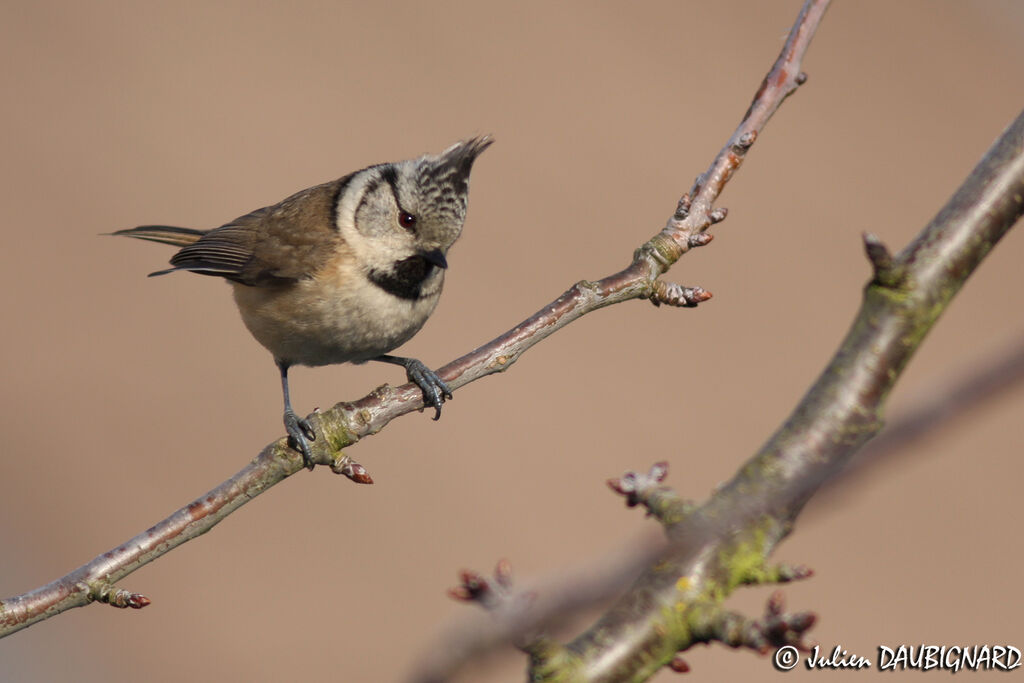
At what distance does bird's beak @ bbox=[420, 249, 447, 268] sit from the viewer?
437 centimetres

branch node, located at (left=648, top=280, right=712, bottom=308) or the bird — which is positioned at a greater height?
the bird

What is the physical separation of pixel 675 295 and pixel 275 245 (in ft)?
7.97

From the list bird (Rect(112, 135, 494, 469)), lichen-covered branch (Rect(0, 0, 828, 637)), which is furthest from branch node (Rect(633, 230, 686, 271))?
bird (Rect(112, 135, 494, 469))

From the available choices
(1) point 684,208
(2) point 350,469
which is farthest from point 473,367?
(1) point 684,208

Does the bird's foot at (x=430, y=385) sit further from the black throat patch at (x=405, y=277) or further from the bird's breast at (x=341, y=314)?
the black throat patch at (x=405, y=277)

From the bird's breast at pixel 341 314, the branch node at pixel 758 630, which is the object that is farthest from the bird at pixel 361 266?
the branch node at pixel 758 630

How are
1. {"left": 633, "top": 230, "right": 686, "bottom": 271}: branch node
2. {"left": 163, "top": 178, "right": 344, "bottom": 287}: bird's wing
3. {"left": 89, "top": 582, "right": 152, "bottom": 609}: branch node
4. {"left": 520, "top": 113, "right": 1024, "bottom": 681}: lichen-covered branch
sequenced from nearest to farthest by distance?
{"left": 520, "top": 113, "right": 1024, "bottom": 681}: lichen-covered branch < {"left": 89, "top": 582, "right": 152, "bottom": 609}: branch node < {"left": 633, "top": 230, "right": 686, "bottom": 271}: branch node < {"left": 163, "top": 178, "right": 344, "bottom": 287}: bird's wing

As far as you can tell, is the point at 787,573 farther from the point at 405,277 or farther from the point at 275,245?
the point at 275,245

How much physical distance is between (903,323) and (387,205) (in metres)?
3.23

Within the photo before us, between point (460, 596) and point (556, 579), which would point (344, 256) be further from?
point (556, 579)

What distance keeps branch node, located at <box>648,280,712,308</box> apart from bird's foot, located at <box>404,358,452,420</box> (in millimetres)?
720

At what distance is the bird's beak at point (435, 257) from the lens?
14.3 feet

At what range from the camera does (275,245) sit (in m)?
4.82

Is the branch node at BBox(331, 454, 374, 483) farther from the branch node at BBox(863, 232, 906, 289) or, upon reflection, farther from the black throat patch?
the branch node at BBox(863, 232, 906, 289)
